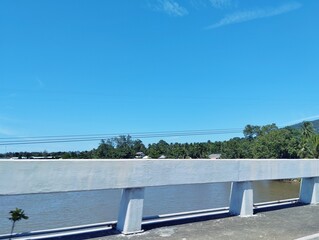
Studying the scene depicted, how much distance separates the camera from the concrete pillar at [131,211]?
21.4 feet

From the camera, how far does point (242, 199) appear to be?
8.35 meters

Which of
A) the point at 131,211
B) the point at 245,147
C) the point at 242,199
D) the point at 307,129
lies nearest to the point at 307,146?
the point at 307,129

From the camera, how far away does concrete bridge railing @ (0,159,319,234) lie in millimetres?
5446

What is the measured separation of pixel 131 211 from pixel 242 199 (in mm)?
3197

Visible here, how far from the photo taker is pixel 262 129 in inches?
2186

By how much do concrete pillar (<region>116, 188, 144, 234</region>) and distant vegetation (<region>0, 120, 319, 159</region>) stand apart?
63.6ft

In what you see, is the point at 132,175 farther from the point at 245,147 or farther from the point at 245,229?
the point at 245,147

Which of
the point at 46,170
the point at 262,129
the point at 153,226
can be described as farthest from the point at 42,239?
the point at 262,129

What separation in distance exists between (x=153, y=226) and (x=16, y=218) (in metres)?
2.81

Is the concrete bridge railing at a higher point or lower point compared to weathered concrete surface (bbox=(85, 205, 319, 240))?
higher

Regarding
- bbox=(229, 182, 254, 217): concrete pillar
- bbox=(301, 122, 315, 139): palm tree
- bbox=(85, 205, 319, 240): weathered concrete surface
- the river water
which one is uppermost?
bbox=(301, 122, 315, 139): palm tree

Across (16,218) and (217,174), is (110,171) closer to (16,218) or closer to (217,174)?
(16,218)

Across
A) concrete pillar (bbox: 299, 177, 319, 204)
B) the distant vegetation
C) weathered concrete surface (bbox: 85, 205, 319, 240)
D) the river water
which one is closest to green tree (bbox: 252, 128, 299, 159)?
the distant vegetation

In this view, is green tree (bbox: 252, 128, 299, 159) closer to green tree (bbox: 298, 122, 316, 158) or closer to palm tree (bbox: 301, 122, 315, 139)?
green tree (bbox: 298, 122, 316, 158)
